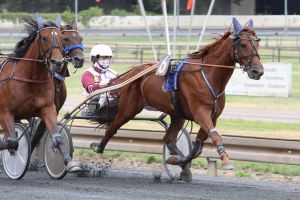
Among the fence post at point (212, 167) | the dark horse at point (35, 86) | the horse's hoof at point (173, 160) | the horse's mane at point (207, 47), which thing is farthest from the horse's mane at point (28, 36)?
the fence post at point (212, 167)

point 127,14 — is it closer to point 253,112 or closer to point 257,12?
point 257,12

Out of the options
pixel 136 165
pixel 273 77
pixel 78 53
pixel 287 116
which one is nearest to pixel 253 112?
pixel 287 116

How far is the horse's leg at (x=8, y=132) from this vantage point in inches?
356

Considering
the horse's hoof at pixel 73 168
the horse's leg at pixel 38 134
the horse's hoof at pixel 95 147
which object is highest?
the horse's leg at pixel 38 134

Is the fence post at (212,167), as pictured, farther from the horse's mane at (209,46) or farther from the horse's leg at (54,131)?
the horse's leg at (54,131)

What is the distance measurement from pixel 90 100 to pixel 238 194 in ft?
10.1

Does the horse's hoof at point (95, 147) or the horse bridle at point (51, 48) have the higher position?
the horse bridle at point (51, 48)

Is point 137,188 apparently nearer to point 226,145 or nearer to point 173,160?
point 173,160

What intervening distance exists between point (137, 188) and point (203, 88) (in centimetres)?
141

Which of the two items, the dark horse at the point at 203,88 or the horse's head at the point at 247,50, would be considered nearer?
the horse's head at the point at 247,50

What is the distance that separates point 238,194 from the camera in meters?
8.12

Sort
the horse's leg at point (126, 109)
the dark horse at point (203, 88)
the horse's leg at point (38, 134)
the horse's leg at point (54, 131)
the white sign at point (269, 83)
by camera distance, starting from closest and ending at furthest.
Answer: the dark horse at point (203, 88)
the horse's leg at point (54, 131)
the horse's leg at point (38, 134)
the horse's leg at point (126, 109)
the white sign at point (269, 83)

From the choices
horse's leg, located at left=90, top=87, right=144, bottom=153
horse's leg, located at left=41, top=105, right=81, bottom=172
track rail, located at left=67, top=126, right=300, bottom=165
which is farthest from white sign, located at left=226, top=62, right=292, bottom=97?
horse's leg, located at left=41, top=105, right=81, bottom=172

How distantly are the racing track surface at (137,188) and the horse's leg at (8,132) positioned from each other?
0.43 metres
